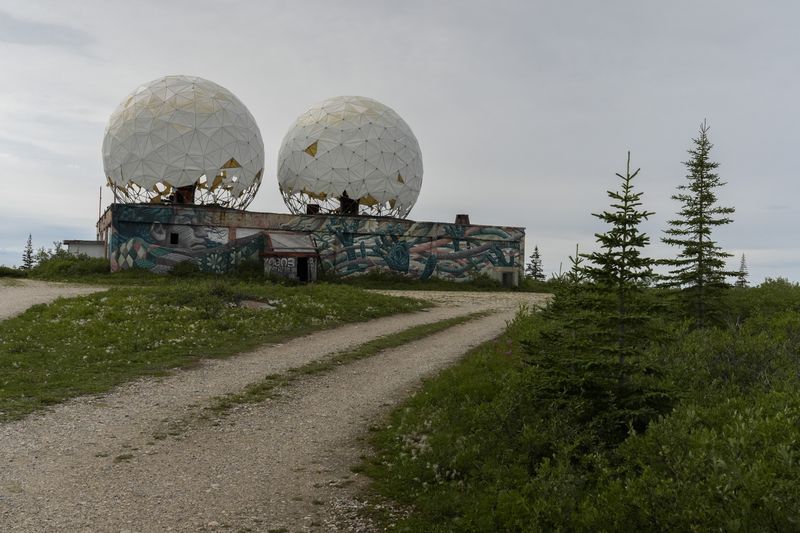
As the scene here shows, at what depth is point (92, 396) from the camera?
11648 mm

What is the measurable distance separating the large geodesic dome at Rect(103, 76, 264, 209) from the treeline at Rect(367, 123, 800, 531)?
32893 millimetres

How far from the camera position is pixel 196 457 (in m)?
8.52

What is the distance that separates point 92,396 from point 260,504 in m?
6.44

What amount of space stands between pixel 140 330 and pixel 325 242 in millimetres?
24717

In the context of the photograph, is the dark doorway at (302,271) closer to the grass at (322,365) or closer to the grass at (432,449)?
the grass at (322,365)

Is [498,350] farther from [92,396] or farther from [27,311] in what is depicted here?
[27,311]

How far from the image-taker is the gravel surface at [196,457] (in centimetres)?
667

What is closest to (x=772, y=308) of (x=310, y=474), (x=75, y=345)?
(x=310, y=474)

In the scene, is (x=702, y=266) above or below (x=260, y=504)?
above

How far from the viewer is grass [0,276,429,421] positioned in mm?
12688

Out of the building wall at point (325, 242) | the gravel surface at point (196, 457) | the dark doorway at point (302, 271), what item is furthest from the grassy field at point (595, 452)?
the building wall at point (325, 242)

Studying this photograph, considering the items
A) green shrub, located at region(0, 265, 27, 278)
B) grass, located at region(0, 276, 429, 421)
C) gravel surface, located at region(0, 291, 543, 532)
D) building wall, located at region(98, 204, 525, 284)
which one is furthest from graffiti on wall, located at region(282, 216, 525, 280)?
gravel surface, located at region(0, 291, 543, 532)

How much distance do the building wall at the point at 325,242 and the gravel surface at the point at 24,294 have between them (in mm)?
5870

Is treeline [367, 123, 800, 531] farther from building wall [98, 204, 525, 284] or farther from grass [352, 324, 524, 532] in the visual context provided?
building wall [98, 204, 525, 284]
